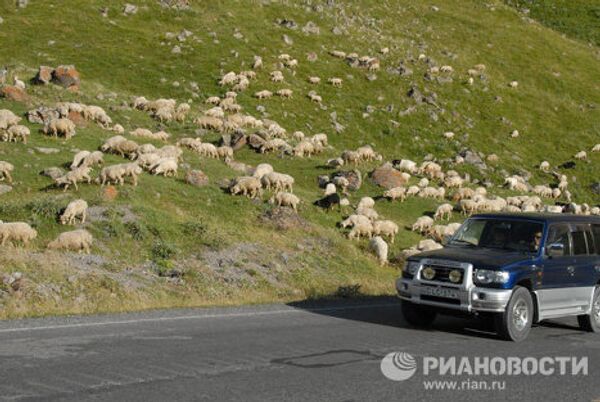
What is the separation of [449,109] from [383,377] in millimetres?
43521

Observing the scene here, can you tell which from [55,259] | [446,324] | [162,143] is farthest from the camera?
[162,143]

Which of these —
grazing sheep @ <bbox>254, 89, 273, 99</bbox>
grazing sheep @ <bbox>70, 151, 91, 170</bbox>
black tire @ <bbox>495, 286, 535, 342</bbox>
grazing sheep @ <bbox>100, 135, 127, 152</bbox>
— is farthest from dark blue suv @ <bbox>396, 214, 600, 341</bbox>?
grazing sheep @ <bbox>254, 89, 273, 99</bbox>

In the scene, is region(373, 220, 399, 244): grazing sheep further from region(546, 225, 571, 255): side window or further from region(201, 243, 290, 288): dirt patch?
region(546, 225, 571, 255): side window

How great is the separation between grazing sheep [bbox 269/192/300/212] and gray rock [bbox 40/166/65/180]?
8.15 metres

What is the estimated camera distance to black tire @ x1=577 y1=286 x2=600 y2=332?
1459cm

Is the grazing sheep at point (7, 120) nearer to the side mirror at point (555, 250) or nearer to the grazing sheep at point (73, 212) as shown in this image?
the grazing sheep at point (73, 212)

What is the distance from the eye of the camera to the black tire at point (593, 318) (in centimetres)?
1459

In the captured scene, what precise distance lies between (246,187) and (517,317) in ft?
54.5

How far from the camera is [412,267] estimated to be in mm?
13852

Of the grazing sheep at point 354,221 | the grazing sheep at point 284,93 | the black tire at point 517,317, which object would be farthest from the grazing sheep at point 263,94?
the black tire at point 517,317

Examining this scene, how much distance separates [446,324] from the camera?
15.0 metres

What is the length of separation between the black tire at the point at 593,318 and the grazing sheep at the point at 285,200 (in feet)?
49.2

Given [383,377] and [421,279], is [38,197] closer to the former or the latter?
[421,279]

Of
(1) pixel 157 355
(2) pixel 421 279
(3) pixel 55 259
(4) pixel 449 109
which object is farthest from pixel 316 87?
(1) pixel 157 355
